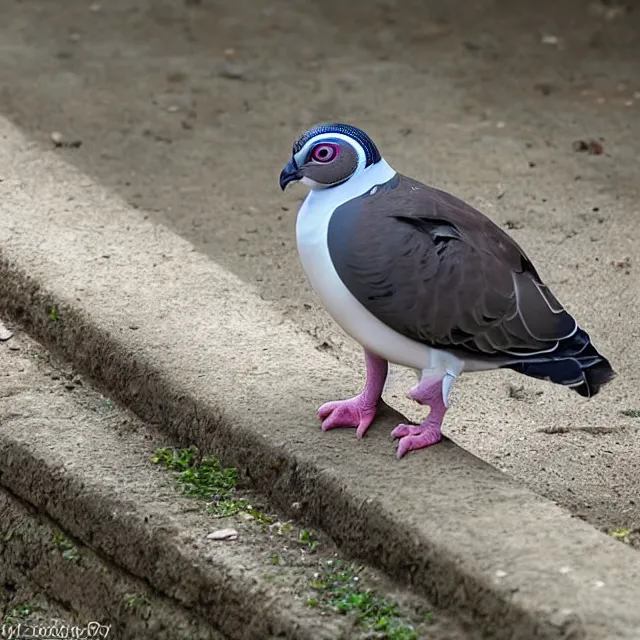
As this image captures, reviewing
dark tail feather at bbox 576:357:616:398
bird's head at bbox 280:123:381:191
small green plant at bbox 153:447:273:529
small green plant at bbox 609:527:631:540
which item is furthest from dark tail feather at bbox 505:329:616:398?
small green plant at bbox 153:447:273:529

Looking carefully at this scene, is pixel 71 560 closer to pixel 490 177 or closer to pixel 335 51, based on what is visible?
pixel 490 177

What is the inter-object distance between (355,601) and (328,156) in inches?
36.2

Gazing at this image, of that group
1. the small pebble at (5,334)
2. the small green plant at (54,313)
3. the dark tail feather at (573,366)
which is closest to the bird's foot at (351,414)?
the dark tail feather at (573,366)

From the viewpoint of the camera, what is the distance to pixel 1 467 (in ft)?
10.2

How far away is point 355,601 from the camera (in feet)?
8.36

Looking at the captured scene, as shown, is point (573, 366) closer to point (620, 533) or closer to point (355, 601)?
point (620, 533)

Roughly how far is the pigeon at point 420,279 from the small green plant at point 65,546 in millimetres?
810

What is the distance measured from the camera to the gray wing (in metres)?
2.64

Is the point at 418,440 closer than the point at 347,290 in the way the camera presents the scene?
No

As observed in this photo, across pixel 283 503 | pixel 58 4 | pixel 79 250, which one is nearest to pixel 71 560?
pixel 283 503

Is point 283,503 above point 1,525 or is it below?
above

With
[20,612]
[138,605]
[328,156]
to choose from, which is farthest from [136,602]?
[328,156]

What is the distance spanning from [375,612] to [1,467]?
3.55ft

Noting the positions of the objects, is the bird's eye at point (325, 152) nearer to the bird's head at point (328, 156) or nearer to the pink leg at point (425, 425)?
the bird's head at point (328, 156)
